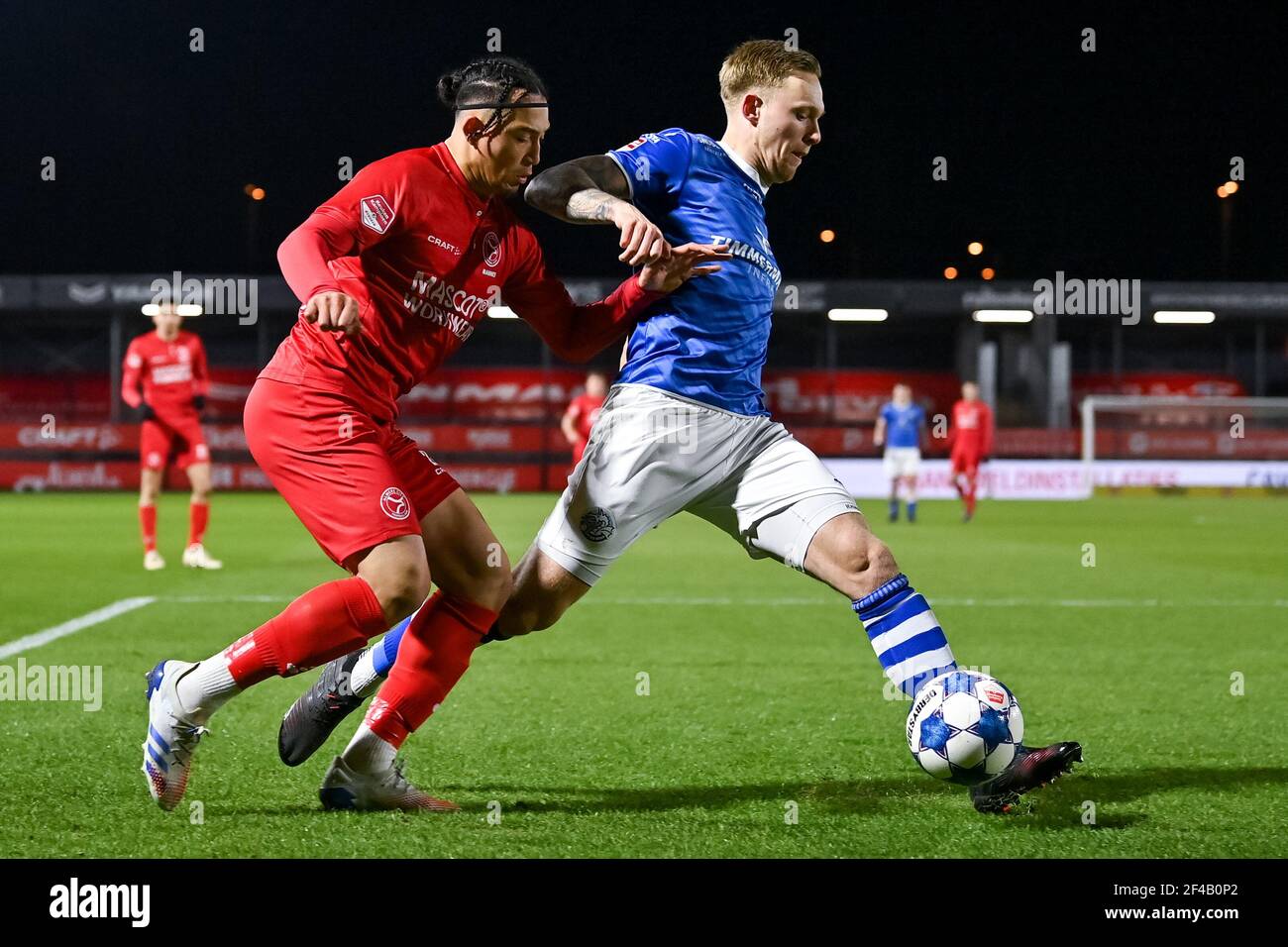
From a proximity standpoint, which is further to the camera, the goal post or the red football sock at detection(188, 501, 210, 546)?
the goal post

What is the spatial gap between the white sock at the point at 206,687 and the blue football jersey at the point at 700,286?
1.43 m

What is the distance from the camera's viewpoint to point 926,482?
28391 millimetres

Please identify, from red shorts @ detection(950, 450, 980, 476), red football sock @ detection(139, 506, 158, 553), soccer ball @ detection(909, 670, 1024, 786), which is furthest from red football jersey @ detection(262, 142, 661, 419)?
red shorts @ detection(950, 450, 980, 476)

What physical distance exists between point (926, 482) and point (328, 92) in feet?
49.5

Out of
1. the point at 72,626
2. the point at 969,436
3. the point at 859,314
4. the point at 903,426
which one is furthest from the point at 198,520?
the point at 859,314

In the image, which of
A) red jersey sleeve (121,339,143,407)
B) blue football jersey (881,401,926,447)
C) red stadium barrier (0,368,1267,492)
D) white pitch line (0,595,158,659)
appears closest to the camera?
white pitch line (0,595,158,659)

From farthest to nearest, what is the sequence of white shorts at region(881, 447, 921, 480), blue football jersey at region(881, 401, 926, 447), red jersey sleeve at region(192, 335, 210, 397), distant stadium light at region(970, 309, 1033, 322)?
distant stadium light at region(970, 309, 1033, 322) → blue football jersey at region(881, 401, 926, 447) → white shorts at region(881, 447, 921, 480) → red jersey sleeve at region(192, 335, 210, 397)

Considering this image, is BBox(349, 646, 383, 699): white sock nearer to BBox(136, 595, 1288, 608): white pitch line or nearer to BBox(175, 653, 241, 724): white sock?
BBox(175, 653, 241, 724): white sock

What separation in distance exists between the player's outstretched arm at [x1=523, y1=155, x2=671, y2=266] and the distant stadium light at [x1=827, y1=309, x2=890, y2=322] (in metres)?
30.5

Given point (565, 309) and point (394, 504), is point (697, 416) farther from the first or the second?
point (394, 504)

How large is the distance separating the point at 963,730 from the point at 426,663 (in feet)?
4.83

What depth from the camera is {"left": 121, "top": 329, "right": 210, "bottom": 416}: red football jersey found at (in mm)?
11172

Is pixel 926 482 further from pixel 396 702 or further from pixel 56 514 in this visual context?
pixel 396 702
